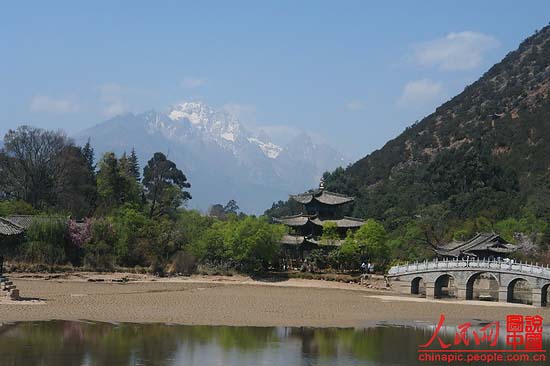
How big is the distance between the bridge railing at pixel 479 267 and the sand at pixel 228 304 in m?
2.53

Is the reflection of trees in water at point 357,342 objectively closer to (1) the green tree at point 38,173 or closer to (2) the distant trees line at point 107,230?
(2) the distant trees line at point 107,230

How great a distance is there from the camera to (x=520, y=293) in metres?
63.9

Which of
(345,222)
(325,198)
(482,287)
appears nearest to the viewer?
(482,287)

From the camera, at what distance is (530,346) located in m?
31.6

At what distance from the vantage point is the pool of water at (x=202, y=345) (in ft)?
86.4

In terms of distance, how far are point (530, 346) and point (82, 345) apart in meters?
17.8

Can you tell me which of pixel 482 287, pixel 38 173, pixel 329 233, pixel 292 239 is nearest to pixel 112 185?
pixel 38 173

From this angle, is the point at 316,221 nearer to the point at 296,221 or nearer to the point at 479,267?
the point at 296,221

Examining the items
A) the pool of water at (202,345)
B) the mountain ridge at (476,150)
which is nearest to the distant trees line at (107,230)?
the pool of water at (202,345)

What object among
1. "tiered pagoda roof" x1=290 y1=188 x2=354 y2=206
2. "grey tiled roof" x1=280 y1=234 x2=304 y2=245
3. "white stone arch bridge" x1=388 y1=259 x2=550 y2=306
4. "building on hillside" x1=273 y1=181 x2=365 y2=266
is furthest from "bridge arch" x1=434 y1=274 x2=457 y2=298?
"grey tiled roof" x1=280 y1=234 x2=304 y2=245

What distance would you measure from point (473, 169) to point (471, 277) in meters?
48.2

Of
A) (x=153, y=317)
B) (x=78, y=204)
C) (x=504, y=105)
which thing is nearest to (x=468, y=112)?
(x=504, y=105)

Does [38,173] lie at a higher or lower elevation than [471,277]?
higher

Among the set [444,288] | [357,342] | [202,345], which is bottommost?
[202,345]
